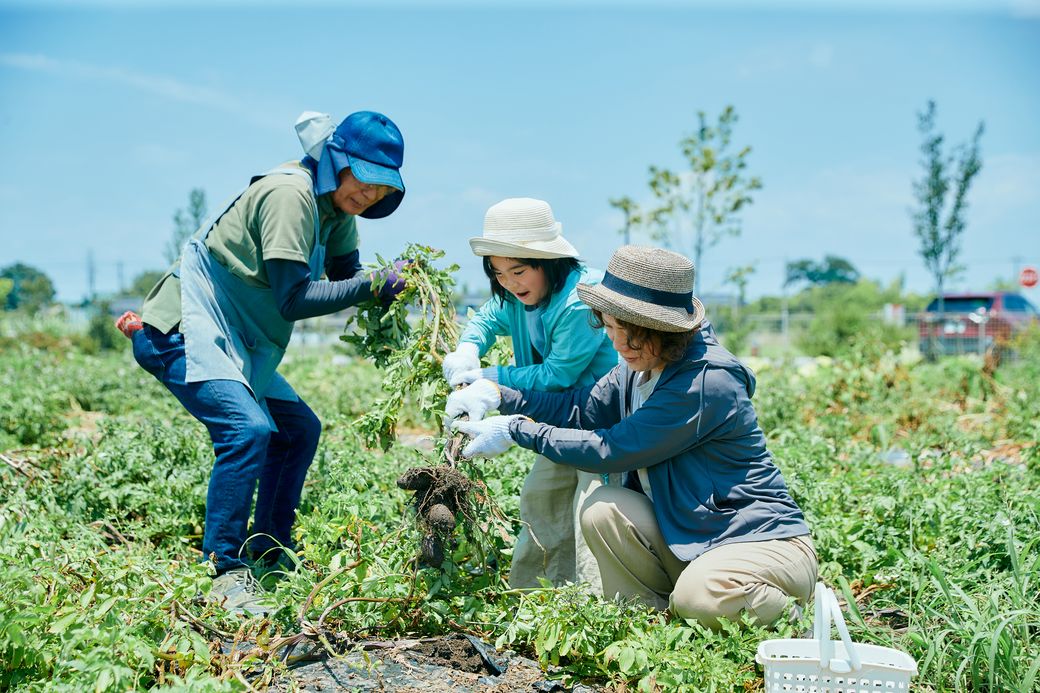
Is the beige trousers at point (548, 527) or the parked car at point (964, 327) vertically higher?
the beige trousers at point (548, 527)

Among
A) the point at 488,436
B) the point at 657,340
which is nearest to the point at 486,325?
the point at 488,436

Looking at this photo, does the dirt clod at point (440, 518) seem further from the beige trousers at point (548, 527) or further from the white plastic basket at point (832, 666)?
the white plastic basket at point (832, 666)

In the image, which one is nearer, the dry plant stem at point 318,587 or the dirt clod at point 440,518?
the dry plant stem at point 318,587

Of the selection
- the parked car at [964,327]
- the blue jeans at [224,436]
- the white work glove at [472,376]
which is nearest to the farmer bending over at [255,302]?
the blue jeans at [224,436]

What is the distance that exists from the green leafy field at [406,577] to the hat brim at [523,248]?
75cm

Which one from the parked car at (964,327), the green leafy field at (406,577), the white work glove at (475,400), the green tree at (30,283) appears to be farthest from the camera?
the green tree at (30,283)

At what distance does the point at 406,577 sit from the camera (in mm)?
2688

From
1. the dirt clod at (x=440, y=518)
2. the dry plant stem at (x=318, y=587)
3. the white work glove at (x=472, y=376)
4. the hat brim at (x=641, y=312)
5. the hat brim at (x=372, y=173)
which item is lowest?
the dry plant stem at (x=318, y=587)

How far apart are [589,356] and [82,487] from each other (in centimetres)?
241

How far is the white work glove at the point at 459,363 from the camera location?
300cm

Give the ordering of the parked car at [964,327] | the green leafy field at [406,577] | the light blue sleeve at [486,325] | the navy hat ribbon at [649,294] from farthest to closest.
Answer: the parked car at [964,327] < the light blue sleeve at [486,325] < the navy hat ribbon at [649,294] < the green leafy field at [406,577]

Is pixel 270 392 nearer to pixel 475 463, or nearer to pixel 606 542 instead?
pixel 475 463

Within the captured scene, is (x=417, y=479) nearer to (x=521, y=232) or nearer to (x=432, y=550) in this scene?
(x=432, y=550)

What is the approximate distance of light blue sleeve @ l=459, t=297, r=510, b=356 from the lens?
324 cm
